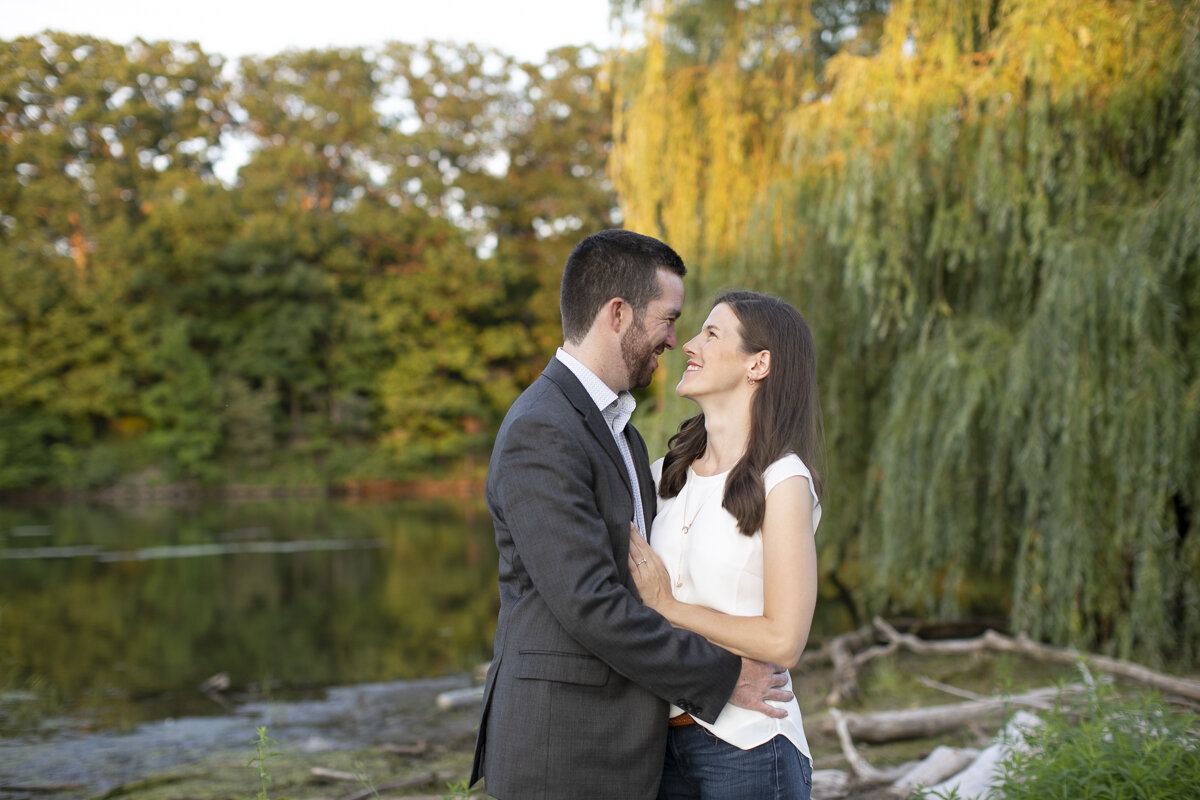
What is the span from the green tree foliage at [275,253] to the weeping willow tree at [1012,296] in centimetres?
2025

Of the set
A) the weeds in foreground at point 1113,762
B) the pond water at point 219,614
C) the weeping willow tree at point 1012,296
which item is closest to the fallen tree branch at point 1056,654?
the weeping willow tree at point 1012,296

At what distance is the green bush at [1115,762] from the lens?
8.93 feet

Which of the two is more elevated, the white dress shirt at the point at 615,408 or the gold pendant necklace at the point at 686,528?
the white dress shirt at the point at 615,408

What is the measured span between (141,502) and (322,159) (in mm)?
10194

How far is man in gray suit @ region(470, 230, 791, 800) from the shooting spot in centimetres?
182

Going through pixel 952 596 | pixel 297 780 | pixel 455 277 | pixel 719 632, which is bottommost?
pixel 297 780

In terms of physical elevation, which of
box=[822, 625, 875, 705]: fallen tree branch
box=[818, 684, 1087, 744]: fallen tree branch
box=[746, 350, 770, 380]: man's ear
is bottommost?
box=[822, 625, 875, 705]: fallen tree branch

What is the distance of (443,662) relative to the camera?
341 inches

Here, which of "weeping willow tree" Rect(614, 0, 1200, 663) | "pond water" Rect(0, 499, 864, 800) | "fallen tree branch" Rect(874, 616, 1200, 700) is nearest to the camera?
"fallen tree branch" Rect(874, 616, 1200, 700)

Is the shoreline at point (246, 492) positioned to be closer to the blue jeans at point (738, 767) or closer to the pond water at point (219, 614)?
the pond water at point (219, 614)

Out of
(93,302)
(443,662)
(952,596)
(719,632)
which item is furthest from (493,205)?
(719,632)

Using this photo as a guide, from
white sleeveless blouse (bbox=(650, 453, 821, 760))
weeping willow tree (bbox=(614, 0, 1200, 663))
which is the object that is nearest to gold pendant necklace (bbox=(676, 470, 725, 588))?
white sleeveless blouse (bbox=(650, 453, 821, 760))

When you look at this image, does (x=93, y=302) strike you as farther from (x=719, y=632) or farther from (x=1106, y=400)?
(x=719, y=632)

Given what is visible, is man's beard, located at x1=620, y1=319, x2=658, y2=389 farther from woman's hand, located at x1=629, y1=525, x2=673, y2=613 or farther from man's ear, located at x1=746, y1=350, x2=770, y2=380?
woman's hand, located at x1=629, y1=525, x2=673, y2=613
